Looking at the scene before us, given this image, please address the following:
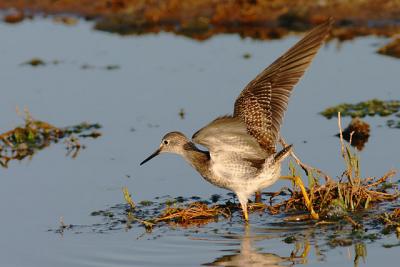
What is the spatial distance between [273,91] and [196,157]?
1.09 metres

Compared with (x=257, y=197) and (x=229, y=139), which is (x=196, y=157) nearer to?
(x=229, y=139)

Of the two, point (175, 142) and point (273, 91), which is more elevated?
point (273, 91)

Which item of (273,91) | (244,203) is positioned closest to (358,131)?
(273,91)

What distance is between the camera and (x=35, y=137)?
1408 centimetres

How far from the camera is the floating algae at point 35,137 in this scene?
13.6 m

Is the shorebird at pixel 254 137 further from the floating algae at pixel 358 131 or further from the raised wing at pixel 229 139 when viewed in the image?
the floating algae at pixel 358 131

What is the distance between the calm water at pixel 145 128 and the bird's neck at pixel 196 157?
2.10 feet

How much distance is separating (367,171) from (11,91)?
286 inches

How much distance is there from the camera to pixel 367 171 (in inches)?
456

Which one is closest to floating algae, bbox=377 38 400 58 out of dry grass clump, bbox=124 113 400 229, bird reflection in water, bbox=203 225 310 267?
dry grass clump, bbox=124 113 400 229

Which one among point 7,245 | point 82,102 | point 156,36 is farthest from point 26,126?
point 156,36

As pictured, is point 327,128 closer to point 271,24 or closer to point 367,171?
point 367,171

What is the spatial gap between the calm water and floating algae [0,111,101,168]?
182 millimetres

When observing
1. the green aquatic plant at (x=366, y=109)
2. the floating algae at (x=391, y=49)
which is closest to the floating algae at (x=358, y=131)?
the green aquatic plant at (x=366, y=109)
